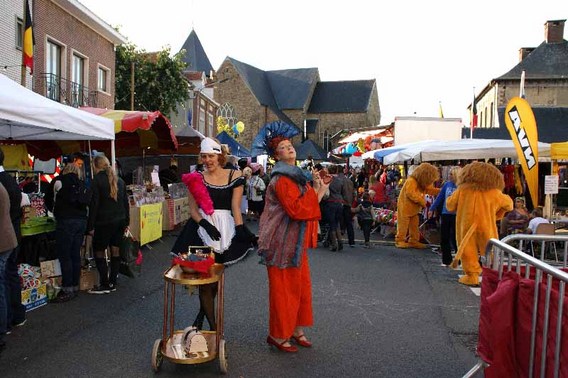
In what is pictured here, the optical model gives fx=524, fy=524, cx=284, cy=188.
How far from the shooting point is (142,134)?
12.1 meters

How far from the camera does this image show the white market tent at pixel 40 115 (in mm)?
5180

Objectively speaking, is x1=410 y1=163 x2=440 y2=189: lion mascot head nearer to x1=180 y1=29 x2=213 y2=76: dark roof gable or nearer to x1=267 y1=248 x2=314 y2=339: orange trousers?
x1=267 y1=248 x2=314 y2=339: orange trousers

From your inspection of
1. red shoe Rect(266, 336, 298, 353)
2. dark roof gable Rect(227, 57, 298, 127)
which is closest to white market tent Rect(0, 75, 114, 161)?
red shoe Rect(266, 336, 298, 353)

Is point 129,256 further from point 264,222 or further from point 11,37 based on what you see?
point 11,37

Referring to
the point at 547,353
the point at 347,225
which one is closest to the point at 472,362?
the point at 547,353

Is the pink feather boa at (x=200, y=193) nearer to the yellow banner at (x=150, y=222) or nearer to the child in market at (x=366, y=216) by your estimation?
the yellow banner at (x=150, y=222)

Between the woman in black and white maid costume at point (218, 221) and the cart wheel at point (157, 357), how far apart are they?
0.48 metres

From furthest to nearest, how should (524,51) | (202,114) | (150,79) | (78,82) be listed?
(524,51), (202,114), (150,79), (78,82)

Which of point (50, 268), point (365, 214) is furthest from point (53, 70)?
point (50, 268)

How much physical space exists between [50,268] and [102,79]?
1797 cm

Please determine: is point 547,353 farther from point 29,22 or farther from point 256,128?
point 256,128

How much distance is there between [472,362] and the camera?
4.55 m

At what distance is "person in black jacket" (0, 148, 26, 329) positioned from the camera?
16.1 feet

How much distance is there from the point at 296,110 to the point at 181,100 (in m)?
39.2
